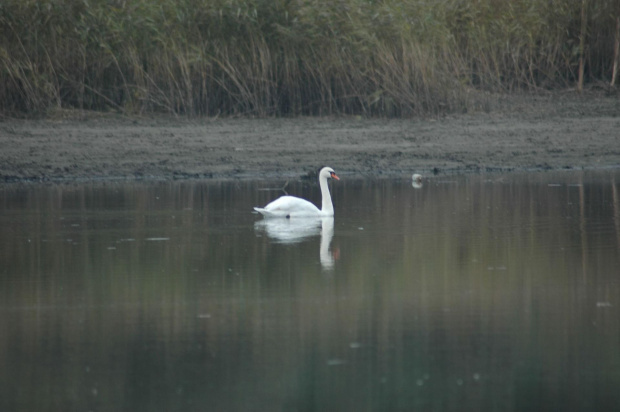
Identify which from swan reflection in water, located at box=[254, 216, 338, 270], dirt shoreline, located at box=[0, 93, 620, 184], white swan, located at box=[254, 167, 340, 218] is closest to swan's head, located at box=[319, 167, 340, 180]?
white swan, located at box=[254, 167, 340, 218]

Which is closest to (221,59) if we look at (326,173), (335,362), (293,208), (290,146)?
(290,146)

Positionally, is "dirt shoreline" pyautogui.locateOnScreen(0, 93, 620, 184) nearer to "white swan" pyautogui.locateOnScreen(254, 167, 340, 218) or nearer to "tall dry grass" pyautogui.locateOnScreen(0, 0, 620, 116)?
"tall dry grass" pyautogui.locateOnScreen(0, 0, 620, 116)

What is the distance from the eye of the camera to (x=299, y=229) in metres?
10.9

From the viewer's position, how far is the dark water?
5.50m

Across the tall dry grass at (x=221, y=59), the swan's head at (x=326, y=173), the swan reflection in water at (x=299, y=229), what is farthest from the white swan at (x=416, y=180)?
the tall dry grass at (x=221, y=59)

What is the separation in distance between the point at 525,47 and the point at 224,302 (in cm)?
1566

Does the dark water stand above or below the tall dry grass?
below

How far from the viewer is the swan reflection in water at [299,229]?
9.90 meters

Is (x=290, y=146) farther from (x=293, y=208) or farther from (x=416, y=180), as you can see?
(x=293, y=208)

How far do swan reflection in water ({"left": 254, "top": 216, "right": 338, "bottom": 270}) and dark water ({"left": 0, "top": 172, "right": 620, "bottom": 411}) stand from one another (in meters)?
0.05

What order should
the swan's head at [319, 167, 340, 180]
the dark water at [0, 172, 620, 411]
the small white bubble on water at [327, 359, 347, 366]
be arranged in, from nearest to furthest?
1. the dark water at [0, 172, 620, 411]
2. the small white bubble on water at [327, 359, 347, 366]
3. the swan's head at [319, 167, 340, 180]

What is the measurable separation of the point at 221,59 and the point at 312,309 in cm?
1207

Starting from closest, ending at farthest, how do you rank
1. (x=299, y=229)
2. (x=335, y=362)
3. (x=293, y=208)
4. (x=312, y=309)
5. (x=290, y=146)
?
(x=335, y=362), (x=312, y=309), (x=299, y=229), (x=293, y=208), (x=290, y=146)

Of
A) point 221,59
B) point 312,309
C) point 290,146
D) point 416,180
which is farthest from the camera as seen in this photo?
point 221,59
